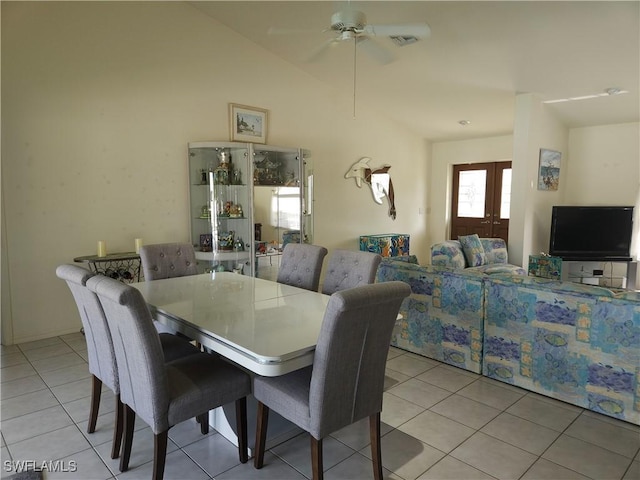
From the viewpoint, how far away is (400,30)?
2.82 meters

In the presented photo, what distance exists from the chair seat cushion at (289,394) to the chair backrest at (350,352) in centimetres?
6

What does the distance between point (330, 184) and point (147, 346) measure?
Answer: 183 inches

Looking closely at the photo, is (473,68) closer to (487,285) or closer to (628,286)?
(487,285)

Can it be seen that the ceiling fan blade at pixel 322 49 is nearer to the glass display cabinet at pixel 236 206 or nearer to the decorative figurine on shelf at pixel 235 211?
the glass display cabinet at pixel 236 206

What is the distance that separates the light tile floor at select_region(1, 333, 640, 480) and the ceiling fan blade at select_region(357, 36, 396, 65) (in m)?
2.48

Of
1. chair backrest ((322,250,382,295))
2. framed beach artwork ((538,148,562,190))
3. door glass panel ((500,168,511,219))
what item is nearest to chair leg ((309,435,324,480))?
chair backrest ((322,250,382,295))

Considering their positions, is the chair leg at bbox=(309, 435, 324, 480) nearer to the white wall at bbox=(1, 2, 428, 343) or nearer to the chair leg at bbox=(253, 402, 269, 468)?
the chair leg at bbox=(253, 402, 269, 468)

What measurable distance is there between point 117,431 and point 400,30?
2944 millimetres

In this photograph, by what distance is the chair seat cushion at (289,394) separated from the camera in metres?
1.75

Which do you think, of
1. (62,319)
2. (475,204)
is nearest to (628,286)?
(475,204)

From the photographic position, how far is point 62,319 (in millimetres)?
3982

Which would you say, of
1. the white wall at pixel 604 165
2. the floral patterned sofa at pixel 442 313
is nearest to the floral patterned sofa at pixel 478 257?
the floral patterned sofa at pixel 442 313

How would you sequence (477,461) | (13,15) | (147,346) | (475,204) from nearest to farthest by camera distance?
1. (147,346)
2. (477,461)
3. (13,15)
4. (475,204)

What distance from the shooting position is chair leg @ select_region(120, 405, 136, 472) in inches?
78.5
